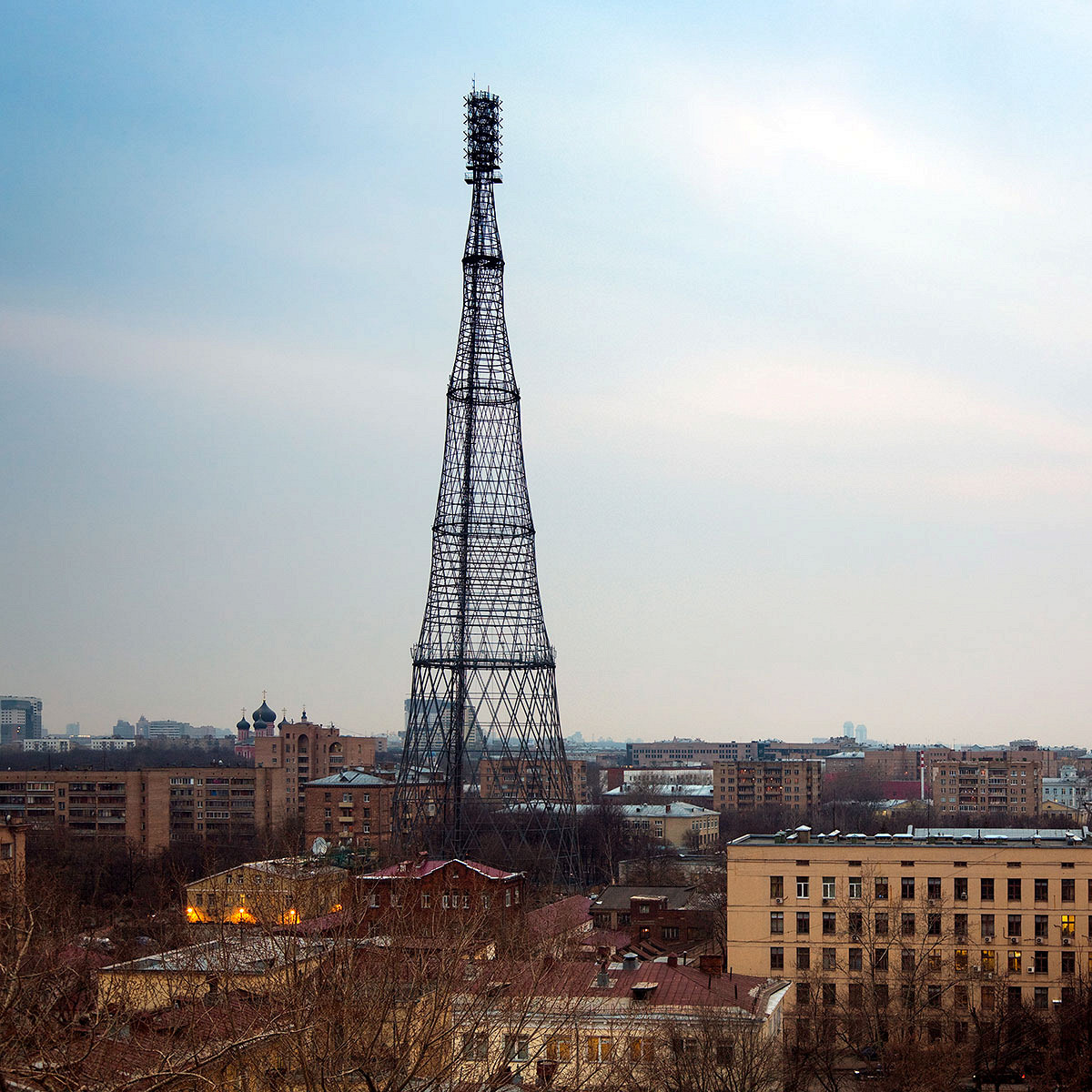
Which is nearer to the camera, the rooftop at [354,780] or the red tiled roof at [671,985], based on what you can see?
the red tiled roof at [671,985]

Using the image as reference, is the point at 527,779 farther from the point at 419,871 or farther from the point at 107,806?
the point at 107,806

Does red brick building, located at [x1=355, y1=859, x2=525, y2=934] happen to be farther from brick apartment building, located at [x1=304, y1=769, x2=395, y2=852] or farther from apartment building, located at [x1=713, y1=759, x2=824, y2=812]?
apartment building, located at [x1=713, y1=759, x2=824, y2=812]

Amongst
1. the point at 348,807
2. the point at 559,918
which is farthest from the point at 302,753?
the point at 559,918

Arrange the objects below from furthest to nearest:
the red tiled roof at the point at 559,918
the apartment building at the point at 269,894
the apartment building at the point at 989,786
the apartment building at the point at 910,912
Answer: the apartment building at the point at 989,786 → the apartment building at the point at 910,912 → the red tiled roof at the point at 559,918 → the apartment building at the point at 269,894

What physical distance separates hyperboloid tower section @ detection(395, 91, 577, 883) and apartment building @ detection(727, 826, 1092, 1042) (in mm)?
14914

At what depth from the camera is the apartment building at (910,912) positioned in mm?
33188

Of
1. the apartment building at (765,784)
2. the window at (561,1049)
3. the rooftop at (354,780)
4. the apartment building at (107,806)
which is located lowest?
the apartment building at (765,784)

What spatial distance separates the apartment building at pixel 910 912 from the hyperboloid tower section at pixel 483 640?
14.9 m

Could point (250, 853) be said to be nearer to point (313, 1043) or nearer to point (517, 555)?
point (517, 555)

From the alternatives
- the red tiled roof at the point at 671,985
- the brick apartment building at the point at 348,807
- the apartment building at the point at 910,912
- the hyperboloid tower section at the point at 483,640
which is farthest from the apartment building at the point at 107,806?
the red tiled roof at the point at 671,985

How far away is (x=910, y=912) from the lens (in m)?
33.7

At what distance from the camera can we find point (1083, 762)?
644ft

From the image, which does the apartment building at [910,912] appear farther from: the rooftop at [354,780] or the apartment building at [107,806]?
the apartment building at [107,806]

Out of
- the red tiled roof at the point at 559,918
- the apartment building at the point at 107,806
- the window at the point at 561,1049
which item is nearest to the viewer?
the window at the point at 561,1049
